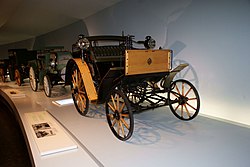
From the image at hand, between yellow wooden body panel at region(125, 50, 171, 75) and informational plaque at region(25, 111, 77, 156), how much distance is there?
1.05 metres

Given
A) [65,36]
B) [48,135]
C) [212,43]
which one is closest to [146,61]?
[212,43]

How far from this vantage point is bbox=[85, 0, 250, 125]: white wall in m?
2.72

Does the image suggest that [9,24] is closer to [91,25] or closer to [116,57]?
[91,25]

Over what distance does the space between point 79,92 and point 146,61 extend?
1279 mm

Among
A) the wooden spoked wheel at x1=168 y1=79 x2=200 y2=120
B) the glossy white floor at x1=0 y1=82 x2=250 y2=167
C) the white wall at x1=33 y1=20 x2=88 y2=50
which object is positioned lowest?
the glossy white floor at x1=0 y1=82 x2=250 y2=167

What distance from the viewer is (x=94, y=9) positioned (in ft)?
19.1

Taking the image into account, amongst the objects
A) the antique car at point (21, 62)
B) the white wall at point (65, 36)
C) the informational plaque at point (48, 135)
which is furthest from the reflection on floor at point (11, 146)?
the white wall at point (65, 36)

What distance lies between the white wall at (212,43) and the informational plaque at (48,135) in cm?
223

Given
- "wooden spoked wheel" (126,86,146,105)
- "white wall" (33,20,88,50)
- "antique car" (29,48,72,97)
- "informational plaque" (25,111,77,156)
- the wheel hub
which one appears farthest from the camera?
→ "white wall" (33,20,88,50)

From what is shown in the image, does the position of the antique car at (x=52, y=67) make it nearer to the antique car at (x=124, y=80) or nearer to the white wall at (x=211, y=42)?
the antique car at (x=124, y=80)

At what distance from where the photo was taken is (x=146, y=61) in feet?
8.03

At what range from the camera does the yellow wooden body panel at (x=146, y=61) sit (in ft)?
7.50

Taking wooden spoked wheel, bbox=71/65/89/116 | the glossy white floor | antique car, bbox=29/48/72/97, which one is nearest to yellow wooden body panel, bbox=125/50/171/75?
the glossy white floor

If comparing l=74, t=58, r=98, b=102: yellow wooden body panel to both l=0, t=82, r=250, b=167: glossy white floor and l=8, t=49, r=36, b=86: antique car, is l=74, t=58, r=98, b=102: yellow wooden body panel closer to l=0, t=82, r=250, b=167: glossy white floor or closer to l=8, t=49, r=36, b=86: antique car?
l=0, t=82, r=250, b=167: glossy white floor
